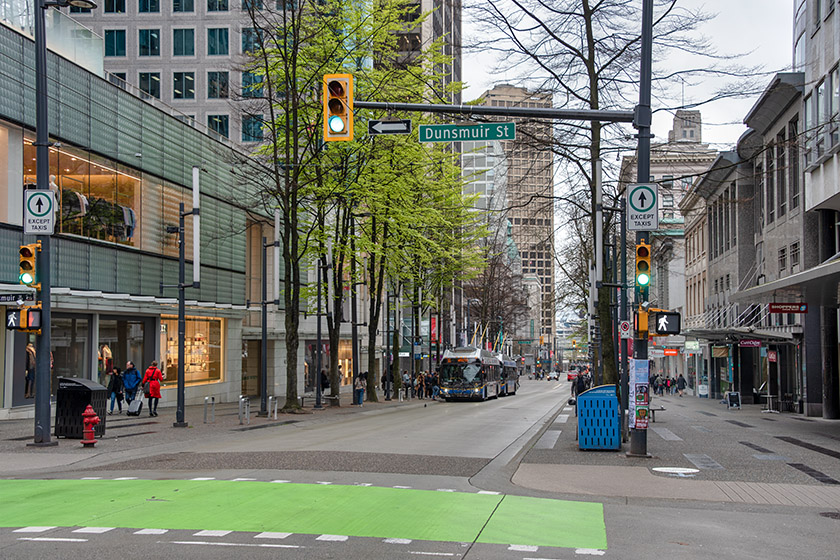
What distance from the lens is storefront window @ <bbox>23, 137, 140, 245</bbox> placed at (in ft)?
90.0

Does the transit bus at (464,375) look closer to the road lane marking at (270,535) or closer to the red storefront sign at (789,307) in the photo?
the red storefront sign at (789,307)

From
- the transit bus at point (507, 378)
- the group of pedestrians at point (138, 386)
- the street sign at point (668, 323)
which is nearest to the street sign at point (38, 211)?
the group of pedestrians at point (138, 386)

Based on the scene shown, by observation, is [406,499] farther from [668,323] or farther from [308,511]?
[668,323]

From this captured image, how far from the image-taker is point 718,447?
65.3 ft

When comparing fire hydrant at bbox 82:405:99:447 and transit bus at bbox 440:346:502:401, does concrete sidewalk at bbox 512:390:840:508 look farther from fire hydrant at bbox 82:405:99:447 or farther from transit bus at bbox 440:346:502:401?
transit bus at bbox 440:346:502:401

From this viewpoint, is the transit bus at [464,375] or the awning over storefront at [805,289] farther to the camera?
the transit bus at [464,375]

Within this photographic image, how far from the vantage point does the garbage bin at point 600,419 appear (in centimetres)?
1817

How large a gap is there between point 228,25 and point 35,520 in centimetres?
5462

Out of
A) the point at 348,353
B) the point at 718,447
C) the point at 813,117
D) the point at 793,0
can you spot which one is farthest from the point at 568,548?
the point at 348,353

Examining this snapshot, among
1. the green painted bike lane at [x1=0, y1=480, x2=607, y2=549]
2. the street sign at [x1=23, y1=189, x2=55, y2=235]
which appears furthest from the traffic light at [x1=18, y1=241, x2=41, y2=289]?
the green painted bike lane at [x1=0, y1=480, x2=607, y2=549]

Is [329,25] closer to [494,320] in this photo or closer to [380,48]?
[380,48]

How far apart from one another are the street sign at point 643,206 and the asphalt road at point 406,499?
4.55 meters

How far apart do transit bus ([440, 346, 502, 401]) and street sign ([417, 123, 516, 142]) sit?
3714 cm

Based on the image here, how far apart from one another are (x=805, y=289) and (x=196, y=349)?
25.2 meters
